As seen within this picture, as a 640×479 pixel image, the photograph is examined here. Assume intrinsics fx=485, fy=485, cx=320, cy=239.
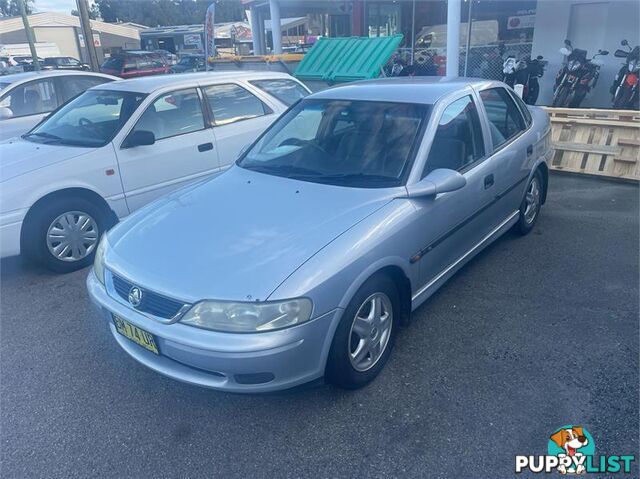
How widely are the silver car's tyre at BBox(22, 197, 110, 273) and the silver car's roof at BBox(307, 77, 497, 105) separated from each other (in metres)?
2.32

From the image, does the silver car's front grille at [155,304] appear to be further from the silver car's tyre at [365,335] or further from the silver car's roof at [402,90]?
the silver car's roof at [402,90]

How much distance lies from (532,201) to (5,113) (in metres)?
6.42

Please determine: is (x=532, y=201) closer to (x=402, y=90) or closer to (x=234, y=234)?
(x=402, y=90)

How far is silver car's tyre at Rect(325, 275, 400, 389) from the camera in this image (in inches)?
97.0

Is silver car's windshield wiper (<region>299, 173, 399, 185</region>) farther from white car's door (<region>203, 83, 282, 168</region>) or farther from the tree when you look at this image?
the tree

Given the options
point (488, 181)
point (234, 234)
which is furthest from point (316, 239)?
point (488, 181)

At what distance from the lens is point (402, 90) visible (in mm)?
3494

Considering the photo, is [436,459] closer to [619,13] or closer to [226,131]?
[226,131]

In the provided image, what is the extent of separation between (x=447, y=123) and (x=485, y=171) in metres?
0.53

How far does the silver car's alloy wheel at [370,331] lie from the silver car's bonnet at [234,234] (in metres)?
0.46

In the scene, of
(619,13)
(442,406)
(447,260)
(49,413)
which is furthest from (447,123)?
(619,13)

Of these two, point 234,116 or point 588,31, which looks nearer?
point 234,116

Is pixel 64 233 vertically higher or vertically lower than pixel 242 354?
lower

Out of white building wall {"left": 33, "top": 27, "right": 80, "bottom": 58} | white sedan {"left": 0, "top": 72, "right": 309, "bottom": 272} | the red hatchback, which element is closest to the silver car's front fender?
white sedan {"left": 0, "top": 72, "right": 309, "bottom": 272}
